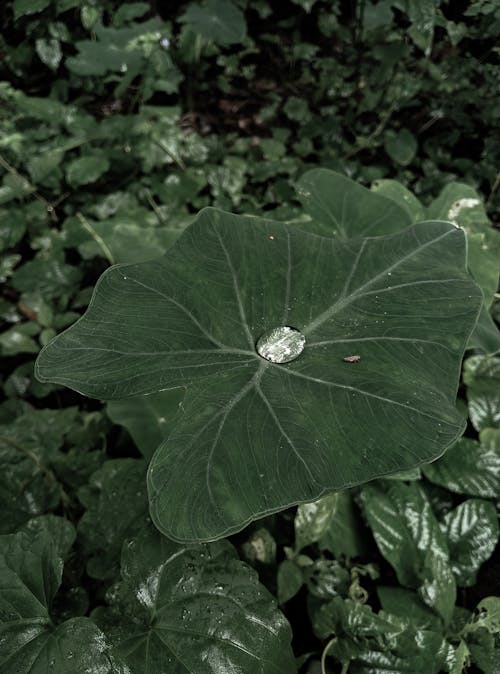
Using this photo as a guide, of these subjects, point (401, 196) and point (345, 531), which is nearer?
point (345, 531)

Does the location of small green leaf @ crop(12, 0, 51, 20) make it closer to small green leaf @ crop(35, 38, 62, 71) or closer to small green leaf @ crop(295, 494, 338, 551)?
small green leaf @ crop(35, 38, 62, 71)

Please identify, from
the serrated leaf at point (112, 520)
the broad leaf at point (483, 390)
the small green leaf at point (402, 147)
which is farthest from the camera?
the small green leaf at point (402, 147)

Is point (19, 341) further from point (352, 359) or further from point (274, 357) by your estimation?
point (352, 359)

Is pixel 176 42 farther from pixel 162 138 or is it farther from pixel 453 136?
pixel 453 136

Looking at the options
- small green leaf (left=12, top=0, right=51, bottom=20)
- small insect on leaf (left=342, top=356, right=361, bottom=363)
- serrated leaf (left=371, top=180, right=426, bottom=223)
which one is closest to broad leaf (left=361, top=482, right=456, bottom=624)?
small insect on leaf (left=342, top=356, right=361, bottom=363)

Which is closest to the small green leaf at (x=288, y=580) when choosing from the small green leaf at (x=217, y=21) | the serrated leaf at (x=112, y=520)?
the serrated leaf at (x=112, y=520)

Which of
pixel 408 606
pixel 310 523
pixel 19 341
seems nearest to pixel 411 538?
pixel 408 606

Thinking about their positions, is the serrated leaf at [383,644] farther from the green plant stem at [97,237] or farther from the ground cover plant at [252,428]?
the green plant stem at [97,237]
